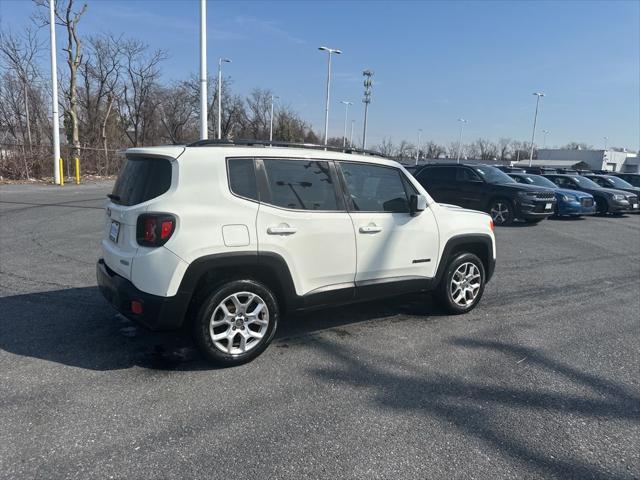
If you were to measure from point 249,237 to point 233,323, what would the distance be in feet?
2.36

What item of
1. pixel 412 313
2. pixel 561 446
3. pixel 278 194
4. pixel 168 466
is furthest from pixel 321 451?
pixel 412 313

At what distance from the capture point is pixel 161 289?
3.52 metres

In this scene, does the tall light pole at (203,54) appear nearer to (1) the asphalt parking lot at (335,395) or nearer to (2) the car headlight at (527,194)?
(2) the car headlight at (527,194)

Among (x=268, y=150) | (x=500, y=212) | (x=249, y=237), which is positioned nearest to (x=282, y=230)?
(x=249, y=237)

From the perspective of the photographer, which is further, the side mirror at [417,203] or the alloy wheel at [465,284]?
the alloy wheel at [465,284]

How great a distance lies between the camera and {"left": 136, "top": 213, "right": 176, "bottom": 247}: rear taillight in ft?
11.5

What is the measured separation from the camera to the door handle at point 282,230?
3.88 metres

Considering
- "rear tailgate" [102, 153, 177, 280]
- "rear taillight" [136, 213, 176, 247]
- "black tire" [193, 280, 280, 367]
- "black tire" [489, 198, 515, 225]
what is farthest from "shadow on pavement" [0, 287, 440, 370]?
"black tire" [489, 198, 515, 225]

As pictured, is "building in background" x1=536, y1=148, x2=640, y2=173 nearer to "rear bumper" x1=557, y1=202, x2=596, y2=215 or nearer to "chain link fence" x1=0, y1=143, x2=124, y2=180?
"rear bumper" x1=557, y1=202, x2=596, y2=215

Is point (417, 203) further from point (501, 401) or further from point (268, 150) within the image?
point (501, 401)

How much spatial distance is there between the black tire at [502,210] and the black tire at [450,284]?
919 cm

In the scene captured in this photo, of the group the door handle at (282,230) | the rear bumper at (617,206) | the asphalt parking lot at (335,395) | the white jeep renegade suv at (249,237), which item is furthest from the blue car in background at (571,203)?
the door handle at (282,230)

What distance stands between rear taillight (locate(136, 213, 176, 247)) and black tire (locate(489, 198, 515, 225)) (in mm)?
12335

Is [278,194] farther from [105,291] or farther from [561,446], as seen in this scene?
[561,446]
